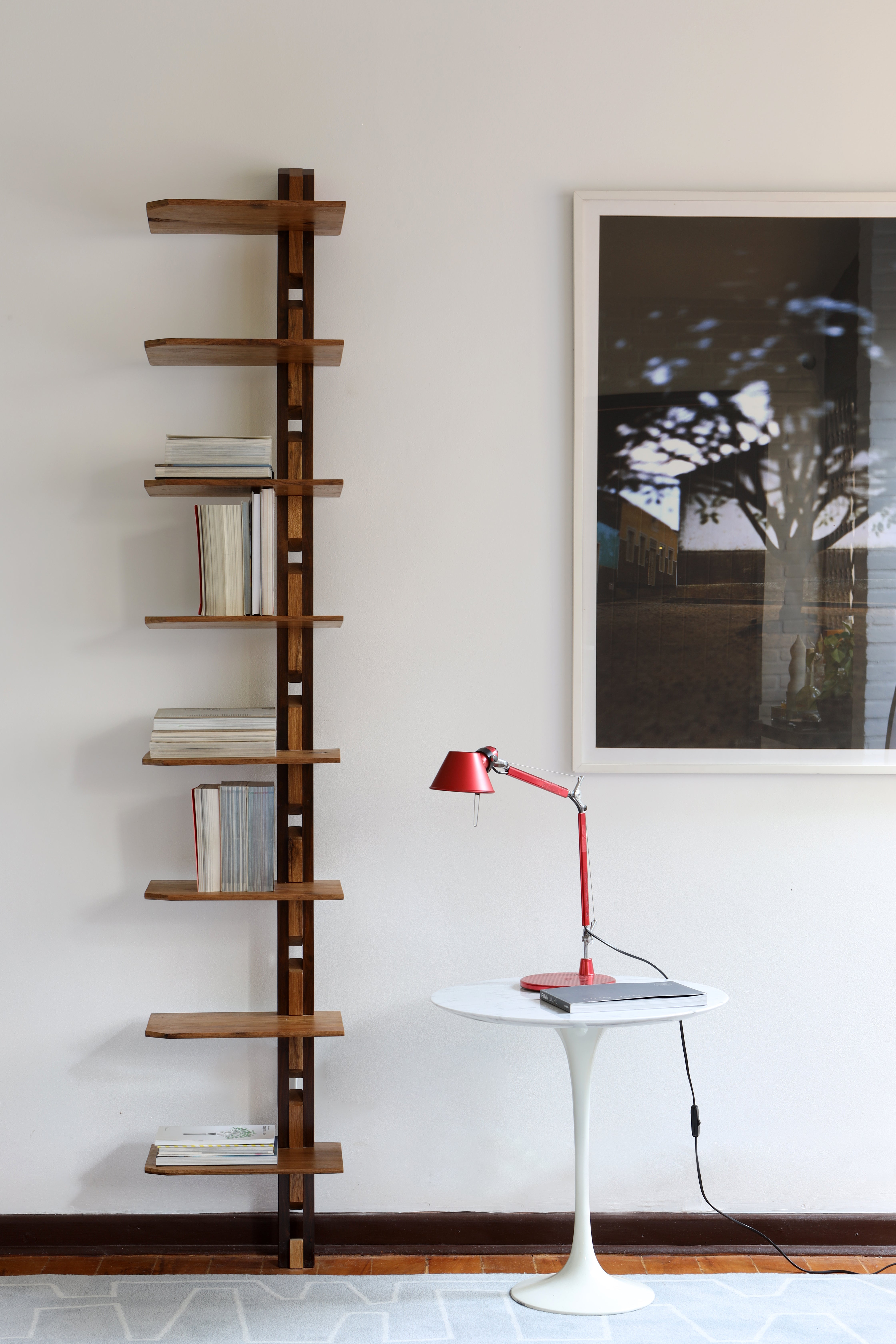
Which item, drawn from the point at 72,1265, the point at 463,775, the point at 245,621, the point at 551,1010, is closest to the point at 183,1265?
the point at 72,1265

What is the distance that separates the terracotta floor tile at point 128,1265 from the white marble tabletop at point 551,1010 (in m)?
0.89

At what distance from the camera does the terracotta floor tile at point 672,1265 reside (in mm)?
2338

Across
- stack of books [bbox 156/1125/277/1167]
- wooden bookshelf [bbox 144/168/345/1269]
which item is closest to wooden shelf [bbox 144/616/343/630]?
wooden bookshelf [bbox 144/168/345/1269]

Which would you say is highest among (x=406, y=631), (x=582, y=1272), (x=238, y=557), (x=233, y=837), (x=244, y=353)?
(x=244, y=353)

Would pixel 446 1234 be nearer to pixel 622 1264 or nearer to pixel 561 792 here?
pixel 622 1264

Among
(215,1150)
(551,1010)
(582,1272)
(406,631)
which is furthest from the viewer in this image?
(406,631)

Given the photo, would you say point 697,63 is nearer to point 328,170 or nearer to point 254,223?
point 328,170

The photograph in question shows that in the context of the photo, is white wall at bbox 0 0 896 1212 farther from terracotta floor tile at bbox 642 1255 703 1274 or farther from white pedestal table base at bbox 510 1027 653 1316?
white pedestal table base at bbox 510 1027 653 1316

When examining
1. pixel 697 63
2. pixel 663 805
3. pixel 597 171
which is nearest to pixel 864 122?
pixel 697 63

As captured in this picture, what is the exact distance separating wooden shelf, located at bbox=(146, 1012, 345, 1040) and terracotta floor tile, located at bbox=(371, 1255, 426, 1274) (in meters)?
0.52

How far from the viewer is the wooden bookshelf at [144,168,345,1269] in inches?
89.9

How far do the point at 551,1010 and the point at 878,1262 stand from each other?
1.09 metres

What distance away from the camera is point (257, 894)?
2.26m

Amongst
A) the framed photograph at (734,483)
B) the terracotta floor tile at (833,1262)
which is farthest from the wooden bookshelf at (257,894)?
the terracotta floor tile at (833,1262)
